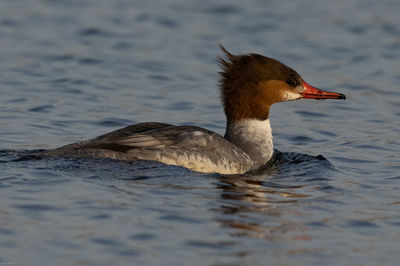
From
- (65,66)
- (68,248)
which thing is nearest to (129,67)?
(65,66)

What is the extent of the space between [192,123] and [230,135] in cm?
220

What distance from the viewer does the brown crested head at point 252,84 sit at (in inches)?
365

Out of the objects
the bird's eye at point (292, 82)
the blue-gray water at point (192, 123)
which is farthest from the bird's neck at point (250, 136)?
the bird's eye at point (292, 82)

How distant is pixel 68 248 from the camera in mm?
6023

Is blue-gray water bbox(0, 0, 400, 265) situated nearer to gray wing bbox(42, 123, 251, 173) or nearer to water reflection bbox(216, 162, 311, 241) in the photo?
water reflection bbox(216, 162, 311, 241)

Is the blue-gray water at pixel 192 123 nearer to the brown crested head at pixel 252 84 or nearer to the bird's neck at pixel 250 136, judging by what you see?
the bird's neck at pixel 250 136

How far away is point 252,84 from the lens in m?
9.30

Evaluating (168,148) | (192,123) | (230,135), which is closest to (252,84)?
(230,135)

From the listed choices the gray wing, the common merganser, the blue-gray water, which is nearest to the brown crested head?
the common merganser

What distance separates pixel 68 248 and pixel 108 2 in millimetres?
13325

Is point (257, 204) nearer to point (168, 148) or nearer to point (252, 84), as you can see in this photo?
point (168, 148)

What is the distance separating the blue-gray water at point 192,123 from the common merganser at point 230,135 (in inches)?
7.2

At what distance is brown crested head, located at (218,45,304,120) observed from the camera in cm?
927

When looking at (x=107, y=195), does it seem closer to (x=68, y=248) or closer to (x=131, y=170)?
(x=131, y=170)
